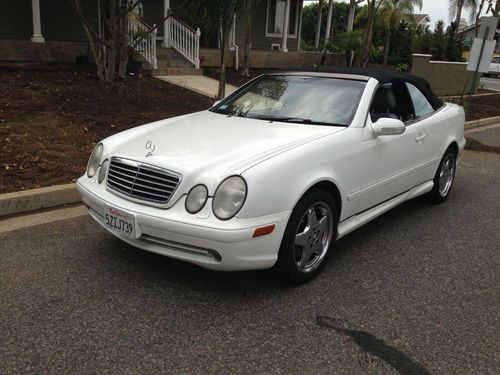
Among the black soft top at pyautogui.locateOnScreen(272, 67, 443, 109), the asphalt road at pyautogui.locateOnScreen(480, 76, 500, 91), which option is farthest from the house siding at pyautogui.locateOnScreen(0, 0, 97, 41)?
the asphalt road at pyautogui.locateOnScreen(480, 76, 500, 91)

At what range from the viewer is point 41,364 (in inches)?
102

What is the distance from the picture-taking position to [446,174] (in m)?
5.81

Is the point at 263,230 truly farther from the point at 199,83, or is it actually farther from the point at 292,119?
the point at 199,83

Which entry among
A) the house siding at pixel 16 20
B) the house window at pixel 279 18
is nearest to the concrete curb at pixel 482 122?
the house window at pixel 279 18

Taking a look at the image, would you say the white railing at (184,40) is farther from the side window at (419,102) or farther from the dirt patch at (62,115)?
the side window at (419,102)

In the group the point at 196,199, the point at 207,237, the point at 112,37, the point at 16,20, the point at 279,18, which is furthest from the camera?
the point at 279,18

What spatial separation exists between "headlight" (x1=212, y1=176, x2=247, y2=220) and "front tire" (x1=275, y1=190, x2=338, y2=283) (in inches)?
16.5

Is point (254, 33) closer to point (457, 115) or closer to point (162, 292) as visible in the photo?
point (457, 115)

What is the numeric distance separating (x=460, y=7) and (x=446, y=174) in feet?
97.0

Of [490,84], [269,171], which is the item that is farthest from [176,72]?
[490,84]

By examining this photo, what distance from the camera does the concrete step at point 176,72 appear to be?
44.4 ft

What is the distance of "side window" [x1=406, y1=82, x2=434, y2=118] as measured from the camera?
5.06m

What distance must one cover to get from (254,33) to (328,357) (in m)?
19.3

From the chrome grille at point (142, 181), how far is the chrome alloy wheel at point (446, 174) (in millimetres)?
3526
